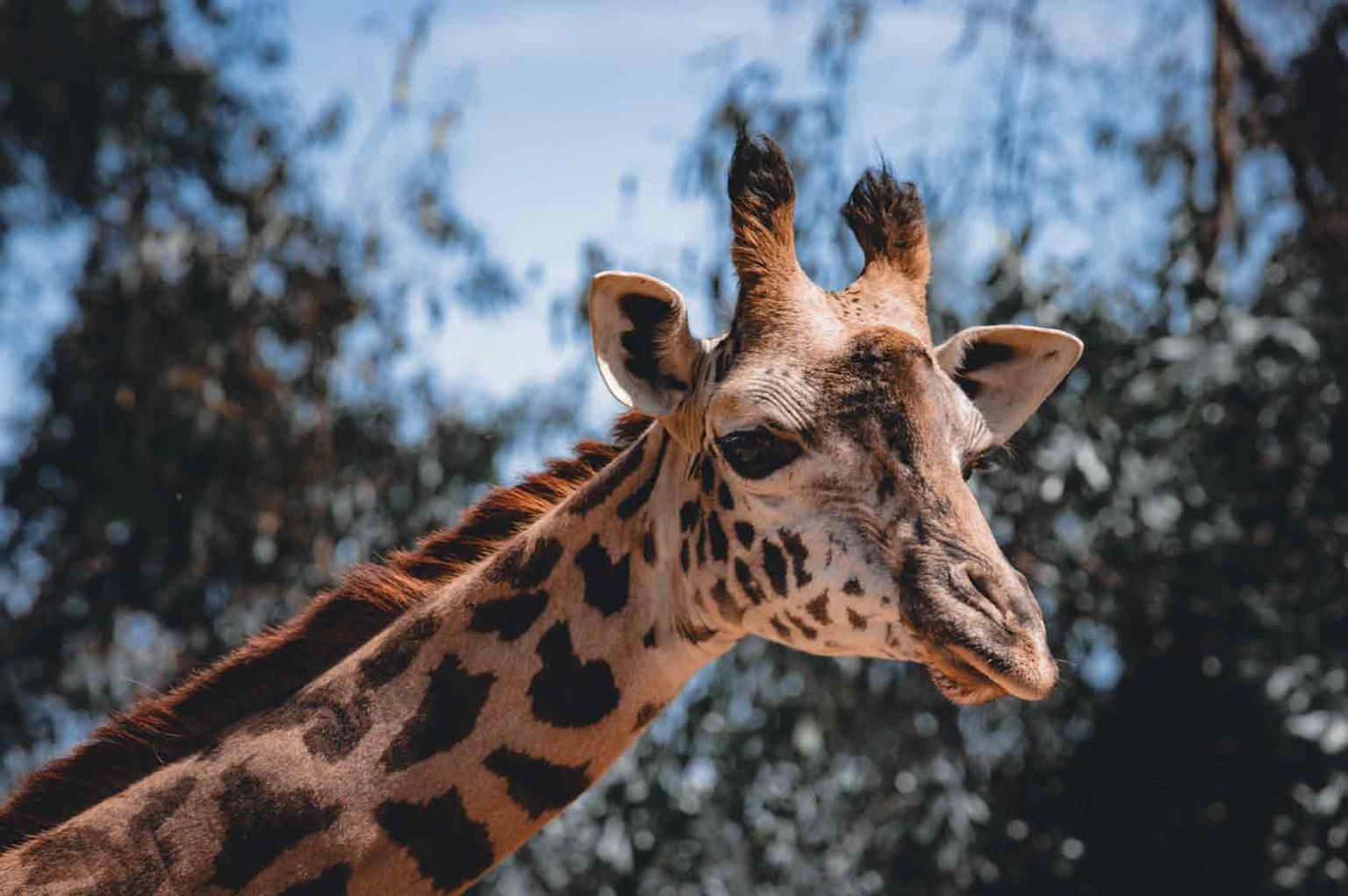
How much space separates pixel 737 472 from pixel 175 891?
162cm

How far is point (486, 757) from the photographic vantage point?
3893 mm

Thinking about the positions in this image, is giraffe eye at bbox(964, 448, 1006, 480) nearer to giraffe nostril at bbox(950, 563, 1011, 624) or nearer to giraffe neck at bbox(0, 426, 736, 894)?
giraffe nostril at bbox(950, 563, 1011, 624)

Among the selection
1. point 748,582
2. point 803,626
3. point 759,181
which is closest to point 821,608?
point 803,626

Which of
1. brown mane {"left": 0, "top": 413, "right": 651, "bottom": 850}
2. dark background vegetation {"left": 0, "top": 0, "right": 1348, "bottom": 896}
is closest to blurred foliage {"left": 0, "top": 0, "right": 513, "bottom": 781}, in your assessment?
dark background vegetation {"left": 0, "top": 0, "right": 1348, "bottom": 896}

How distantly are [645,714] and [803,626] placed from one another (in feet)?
1.59

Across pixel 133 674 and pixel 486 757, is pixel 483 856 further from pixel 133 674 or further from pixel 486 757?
pixel 133 674

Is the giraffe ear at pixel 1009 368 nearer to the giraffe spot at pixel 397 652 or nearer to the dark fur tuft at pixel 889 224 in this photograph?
the dark fur tuft at pixel 889 224

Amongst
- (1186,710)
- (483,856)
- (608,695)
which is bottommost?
(1186,710)

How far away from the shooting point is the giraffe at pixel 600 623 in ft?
12.2

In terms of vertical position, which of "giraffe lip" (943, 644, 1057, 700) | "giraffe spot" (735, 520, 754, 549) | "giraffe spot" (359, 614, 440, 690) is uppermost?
"giraffe spot" (735, 520, 754, 549)

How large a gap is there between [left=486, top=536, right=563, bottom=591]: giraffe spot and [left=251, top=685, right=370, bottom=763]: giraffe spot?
46cm

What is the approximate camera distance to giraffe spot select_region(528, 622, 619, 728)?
3.95 m

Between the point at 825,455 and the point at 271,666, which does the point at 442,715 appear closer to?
the point at 271,666

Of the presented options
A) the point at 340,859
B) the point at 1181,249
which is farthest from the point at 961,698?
the point at 1181,249
